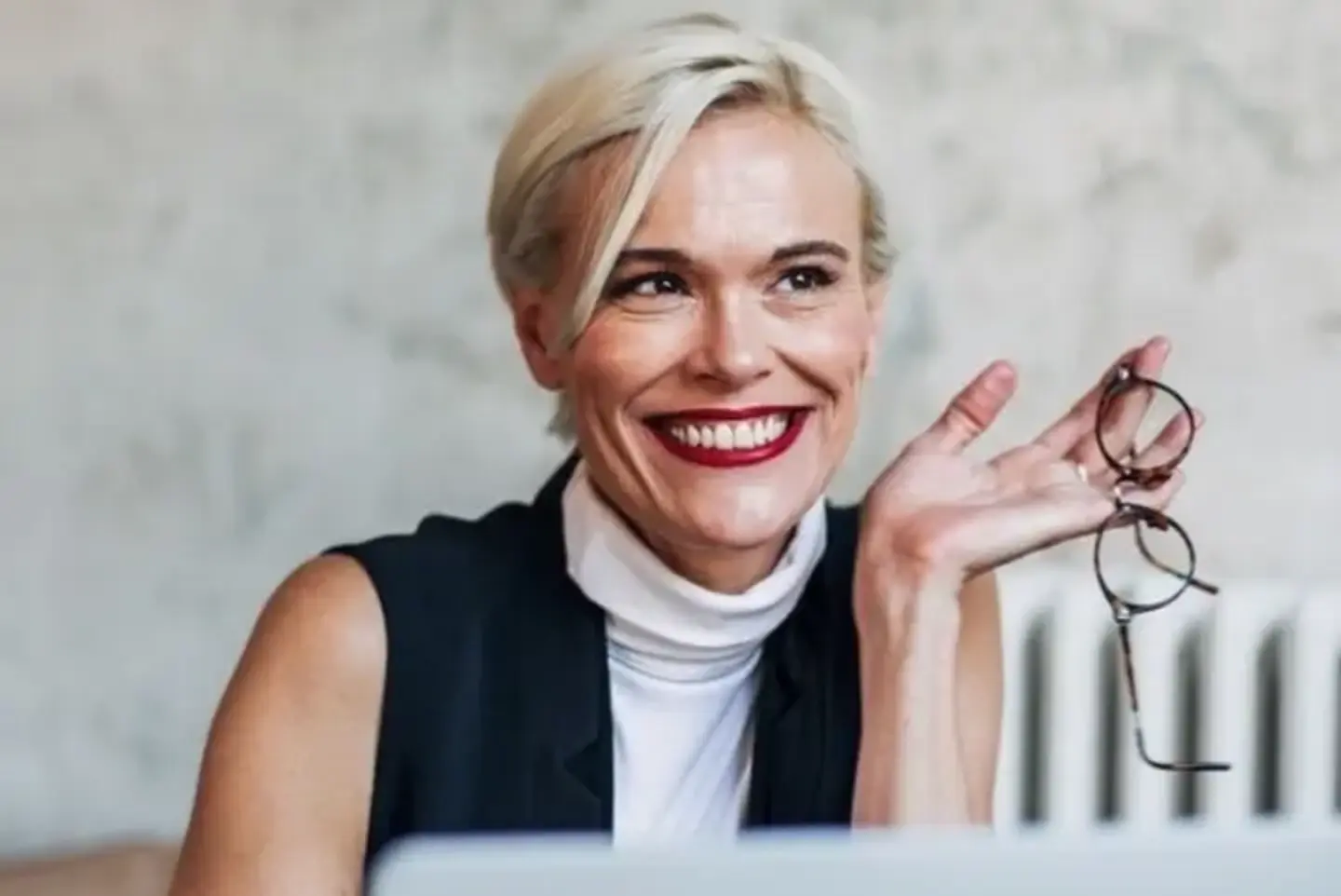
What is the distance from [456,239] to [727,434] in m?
0.72

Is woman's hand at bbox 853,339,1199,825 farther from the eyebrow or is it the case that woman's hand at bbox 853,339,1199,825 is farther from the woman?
the eyebrow

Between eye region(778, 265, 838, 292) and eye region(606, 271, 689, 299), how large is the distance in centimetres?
6

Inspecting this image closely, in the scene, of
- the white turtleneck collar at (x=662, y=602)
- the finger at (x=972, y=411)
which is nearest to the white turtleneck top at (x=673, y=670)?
the white turtleneck collar at (x=662, y=602)

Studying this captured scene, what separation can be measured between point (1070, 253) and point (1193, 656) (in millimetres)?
425

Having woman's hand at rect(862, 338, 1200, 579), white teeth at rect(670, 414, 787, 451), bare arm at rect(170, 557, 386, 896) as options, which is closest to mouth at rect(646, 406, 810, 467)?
white teeth at rect(670, 414, 787, 451)

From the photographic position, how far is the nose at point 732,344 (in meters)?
1.01

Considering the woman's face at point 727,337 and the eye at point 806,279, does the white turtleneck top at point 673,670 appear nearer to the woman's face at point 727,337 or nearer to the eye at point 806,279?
the woman's face at point 727,337

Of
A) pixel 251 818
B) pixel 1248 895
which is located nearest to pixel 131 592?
pixel 251 818

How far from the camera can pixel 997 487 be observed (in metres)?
1.12

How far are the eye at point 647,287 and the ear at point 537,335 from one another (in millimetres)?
58

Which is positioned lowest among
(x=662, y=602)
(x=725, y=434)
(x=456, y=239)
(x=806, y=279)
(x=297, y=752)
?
(x=297, y=752)

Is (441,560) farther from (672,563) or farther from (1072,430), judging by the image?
(1072,430)

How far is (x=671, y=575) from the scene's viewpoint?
1079 mm

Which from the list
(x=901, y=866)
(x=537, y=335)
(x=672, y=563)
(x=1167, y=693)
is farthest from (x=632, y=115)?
(x=1167, y=693)
